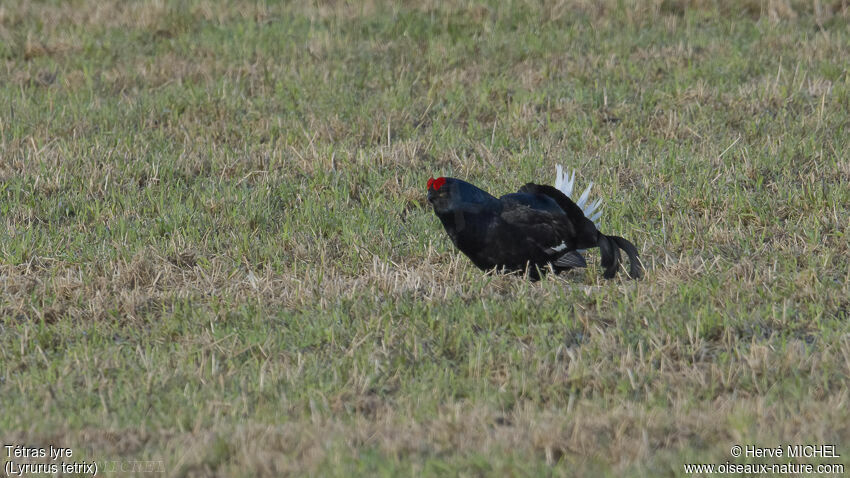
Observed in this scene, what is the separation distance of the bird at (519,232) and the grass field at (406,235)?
0.16 metres

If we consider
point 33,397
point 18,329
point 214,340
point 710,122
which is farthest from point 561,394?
point 710,122

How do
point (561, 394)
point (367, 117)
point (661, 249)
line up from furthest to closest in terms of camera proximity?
point (367, 117)
point (661, 249)
point (561, 394)

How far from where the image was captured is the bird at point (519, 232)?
615 cm

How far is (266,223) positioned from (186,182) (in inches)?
51.6

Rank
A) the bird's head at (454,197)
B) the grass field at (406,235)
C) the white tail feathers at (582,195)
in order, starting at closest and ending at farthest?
the grass field at (406,235) < the bird's head at (454,197) < the white tail feathers at (582,195)

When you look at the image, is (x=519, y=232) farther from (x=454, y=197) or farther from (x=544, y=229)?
(x=454, y=197)

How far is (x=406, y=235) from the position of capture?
7.15m

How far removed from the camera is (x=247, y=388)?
15.9 ft

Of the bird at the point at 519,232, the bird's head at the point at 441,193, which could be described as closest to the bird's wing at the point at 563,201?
the bird at the point at 519,232

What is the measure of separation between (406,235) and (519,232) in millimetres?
1158

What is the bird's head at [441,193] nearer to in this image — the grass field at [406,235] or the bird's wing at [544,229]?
the bird's wing at [544,229]

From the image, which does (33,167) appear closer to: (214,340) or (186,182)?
(186,182)

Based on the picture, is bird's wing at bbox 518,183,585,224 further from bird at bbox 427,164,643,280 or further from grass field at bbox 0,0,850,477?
grass field at bbox 0,0,850,477

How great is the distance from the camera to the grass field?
14.5 feet
